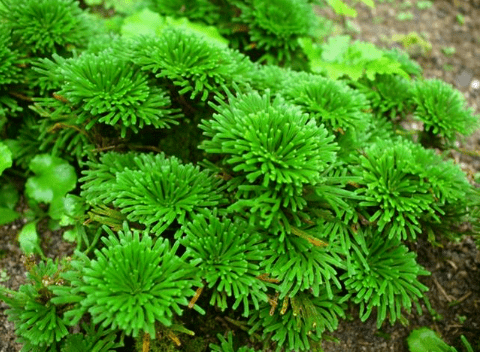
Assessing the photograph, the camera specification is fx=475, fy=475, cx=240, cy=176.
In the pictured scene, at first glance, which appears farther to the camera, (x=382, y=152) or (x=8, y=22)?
(x=8, y=22)

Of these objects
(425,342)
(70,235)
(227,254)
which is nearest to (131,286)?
(227,254)

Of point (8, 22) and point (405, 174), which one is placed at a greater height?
point (405, 174)

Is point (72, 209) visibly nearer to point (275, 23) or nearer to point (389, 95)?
point (275, 23)

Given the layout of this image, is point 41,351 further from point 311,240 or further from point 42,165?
point 311,240

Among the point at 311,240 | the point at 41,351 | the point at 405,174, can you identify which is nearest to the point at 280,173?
the point at 311,240

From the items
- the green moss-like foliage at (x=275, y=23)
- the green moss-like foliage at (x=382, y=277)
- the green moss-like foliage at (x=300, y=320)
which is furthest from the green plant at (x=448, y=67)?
the green moss-like foliage at (x=300, y=320)

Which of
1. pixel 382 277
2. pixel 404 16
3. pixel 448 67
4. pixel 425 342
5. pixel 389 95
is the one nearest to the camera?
pixel 382 277
